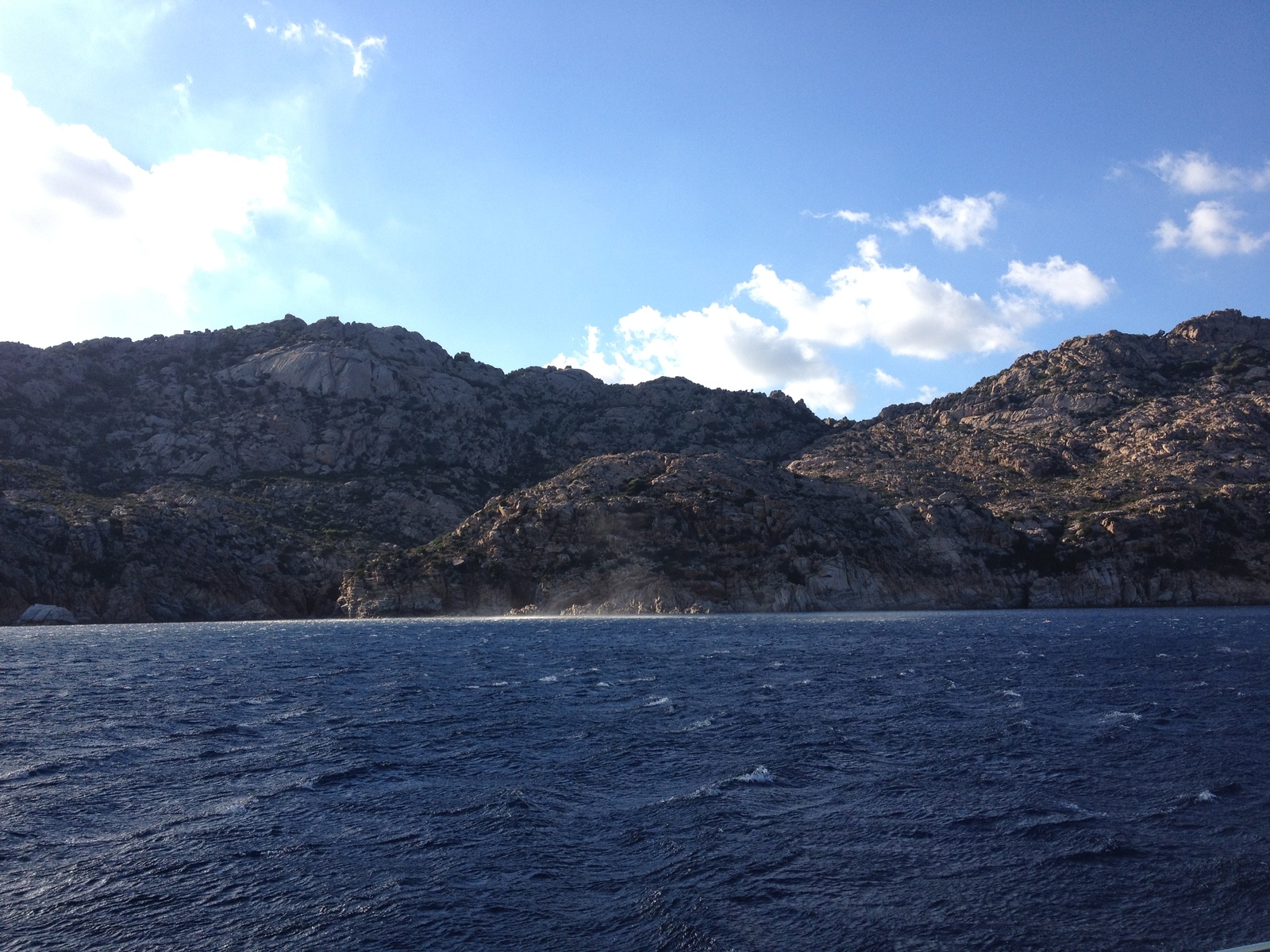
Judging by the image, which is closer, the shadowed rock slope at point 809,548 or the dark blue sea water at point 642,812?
the dark blue sea water at point 642,812

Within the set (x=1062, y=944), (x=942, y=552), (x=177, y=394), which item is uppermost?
(x=177, y=394)

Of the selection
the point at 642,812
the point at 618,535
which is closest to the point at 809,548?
the point at 618,535

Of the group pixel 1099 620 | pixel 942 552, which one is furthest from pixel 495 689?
pixel 942 552

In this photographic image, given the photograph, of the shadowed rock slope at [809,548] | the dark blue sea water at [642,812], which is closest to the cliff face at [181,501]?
the shadowed rock slope at [809,548]

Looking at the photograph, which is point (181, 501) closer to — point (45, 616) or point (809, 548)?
point (45, 616)

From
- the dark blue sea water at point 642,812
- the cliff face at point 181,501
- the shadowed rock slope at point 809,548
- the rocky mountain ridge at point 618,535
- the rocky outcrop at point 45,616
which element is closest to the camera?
the dark blue sea water at point 642,812

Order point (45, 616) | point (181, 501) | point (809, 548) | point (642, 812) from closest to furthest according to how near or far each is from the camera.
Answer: point (642, 812)
point (45, 616)
point (809, 548)
point (181, 501)

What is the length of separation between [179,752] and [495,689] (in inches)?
794

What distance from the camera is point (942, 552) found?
6117 inches

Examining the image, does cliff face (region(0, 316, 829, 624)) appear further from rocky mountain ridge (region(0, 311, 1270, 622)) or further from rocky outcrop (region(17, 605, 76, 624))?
rocky outcrop (region(17, 605, 76, 624))

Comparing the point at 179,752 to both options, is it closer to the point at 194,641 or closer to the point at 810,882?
the point at 810,882

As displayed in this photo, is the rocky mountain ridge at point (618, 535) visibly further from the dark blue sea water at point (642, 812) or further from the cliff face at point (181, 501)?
the dark blue sea water at point (642, 812)

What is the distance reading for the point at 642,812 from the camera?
85.7ft

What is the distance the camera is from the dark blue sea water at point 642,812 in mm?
18547
